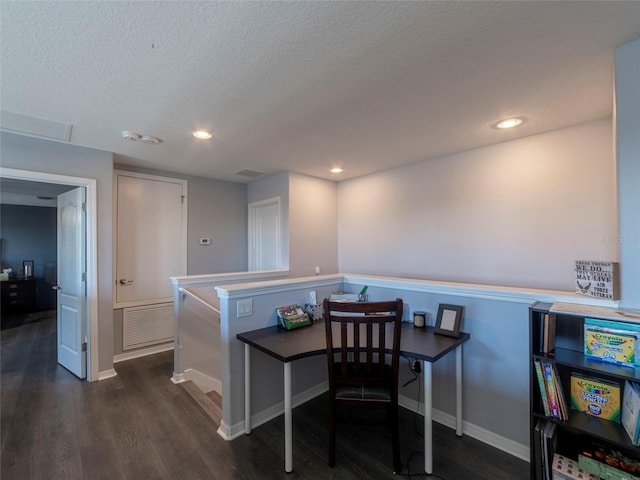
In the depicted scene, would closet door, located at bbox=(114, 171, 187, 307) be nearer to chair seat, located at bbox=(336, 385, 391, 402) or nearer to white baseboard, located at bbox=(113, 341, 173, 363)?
white baseboard, located at bbox=(113, 341, 173, 363)

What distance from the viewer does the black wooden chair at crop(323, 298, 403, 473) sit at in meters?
1.72

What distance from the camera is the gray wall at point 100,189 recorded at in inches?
111

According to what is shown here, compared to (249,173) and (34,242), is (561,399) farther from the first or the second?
(34,242)

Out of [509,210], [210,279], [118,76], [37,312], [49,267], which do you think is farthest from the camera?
[49,267]

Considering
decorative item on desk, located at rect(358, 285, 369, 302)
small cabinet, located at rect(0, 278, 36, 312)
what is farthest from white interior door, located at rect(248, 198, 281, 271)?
small cabinet, located at rect(0, 278, 36, 312)

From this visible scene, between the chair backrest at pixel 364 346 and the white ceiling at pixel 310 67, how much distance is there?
1.45m

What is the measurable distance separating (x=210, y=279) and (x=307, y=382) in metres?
1.56

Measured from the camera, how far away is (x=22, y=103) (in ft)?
6.75

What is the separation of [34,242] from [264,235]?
609 centimetres

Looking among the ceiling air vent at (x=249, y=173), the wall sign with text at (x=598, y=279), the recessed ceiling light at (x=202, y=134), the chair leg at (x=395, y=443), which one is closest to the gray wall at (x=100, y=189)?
the recessed ceiling light at (x=202, y=134)

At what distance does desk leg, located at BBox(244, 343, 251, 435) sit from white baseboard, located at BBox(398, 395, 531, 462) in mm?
1350

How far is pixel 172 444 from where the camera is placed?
2.02 metres

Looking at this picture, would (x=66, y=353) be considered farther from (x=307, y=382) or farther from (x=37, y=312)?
(x=37, y=312)

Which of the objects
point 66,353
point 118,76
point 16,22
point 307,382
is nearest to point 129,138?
point 118,76
